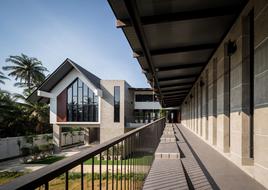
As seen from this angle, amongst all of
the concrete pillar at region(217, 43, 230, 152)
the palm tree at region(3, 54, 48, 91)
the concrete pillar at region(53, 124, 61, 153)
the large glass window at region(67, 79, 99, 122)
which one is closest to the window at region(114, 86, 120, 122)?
the large glass window at region(67, 79, 99, 122)

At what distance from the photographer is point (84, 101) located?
2923cm

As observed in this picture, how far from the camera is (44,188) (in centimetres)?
105

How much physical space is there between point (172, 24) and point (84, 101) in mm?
25068

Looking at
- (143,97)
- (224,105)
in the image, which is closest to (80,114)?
(143,97)

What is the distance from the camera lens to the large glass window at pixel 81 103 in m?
29.0

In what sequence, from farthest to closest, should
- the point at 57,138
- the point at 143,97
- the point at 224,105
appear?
the point at 143,97 < the point at 57,138 < the point at 224,105

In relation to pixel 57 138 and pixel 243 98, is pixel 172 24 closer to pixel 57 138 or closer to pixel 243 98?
pixel 243 98

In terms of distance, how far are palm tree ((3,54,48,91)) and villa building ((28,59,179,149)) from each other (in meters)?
14.7

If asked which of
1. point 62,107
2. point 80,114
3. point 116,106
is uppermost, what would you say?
point 116,106

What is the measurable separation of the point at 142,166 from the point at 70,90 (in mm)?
26427

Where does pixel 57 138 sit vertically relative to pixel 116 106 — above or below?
below

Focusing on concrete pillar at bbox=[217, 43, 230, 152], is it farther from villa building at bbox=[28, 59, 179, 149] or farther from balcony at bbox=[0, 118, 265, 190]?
villa building at bbox=[28, 59, 179, 149]

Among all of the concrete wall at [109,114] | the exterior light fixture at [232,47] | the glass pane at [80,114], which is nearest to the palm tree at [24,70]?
the glass pane at [80,114]

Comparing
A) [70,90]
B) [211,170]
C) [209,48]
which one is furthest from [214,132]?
[70,90]
